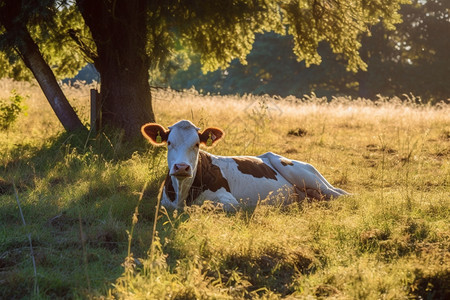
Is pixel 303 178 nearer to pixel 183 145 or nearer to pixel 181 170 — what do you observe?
pixel 183 145

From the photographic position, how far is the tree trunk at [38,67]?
32.5ft

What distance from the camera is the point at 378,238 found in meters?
5.22

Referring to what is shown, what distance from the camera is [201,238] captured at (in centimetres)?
488

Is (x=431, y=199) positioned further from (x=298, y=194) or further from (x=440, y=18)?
(x=440, y=18)

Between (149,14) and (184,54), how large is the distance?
4.14 meters

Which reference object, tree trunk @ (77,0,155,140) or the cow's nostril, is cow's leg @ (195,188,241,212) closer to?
the cow's nostril

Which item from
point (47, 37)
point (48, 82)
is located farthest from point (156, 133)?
point (48, 82)

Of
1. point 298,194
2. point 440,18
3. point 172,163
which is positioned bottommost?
point 298,194

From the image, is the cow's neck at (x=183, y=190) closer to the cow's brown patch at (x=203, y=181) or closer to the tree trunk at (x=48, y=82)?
the cow's brown patch at (x=203, y=181)

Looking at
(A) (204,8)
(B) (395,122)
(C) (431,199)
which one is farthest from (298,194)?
(B) (395,122)

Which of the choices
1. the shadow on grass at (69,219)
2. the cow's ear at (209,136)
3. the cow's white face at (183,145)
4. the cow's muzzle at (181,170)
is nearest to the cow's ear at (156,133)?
the cow's white face at (183,145)

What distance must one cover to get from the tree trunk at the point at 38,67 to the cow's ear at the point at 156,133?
4056mm

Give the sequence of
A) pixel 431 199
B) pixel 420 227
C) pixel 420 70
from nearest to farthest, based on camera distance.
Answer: pixel 420 227 → pixel 431 199 → pixel 420 70

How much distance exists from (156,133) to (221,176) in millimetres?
923
